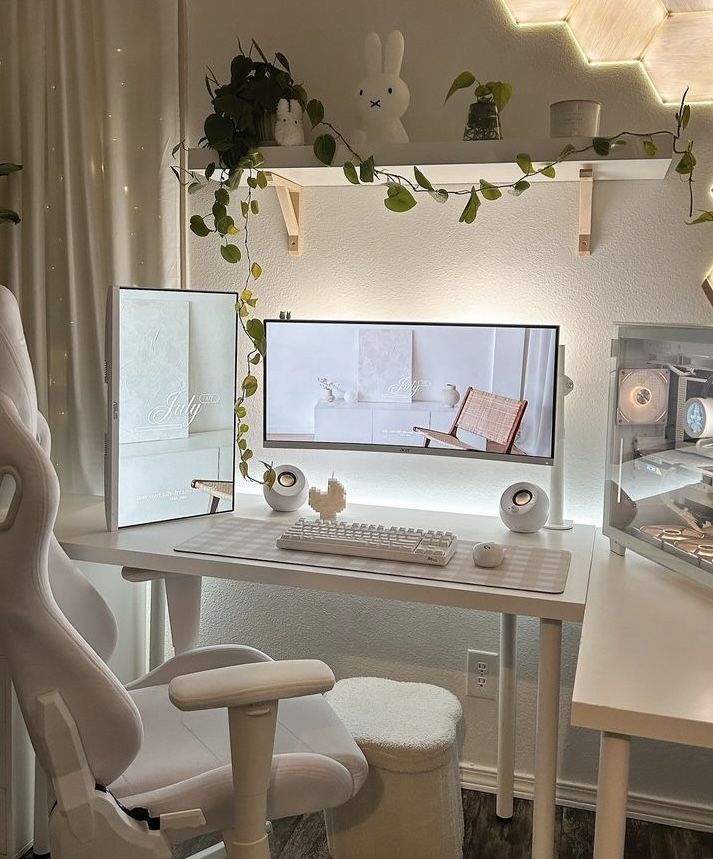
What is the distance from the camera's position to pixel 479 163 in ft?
6.40

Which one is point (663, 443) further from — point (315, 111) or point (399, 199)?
point (315, 111)

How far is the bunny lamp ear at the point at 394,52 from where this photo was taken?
2043 mm

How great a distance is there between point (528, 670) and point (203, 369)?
116 cm

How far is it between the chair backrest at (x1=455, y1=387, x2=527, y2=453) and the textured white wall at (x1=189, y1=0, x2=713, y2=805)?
0.17 m

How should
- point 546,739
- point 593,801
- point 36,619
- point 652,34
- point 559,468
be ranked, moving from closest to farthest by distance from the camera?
point 36,619 → point 546,739 → point 652,34 → point 559,468 → point 593,801

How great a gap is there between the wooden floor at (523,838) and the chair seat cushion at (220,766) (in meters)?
0.68

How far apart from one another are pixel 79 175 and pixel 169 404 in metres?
0.61

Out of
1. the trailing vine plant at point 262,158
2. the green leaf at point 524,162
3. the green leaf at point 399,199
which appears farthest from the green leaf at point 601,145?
the green leaf at point 399,199

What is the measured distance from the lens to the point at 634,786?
87.7 inches

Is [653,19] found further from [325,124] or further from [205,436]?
[205,436]

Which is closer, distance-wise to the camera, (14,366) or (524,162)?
(14,366)

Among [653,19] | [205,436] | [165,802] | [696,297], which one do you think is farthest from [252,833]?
[653,19]

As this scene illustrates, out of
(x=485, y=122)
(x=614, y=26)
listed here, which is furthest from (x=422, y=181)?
(x=614, y=26)

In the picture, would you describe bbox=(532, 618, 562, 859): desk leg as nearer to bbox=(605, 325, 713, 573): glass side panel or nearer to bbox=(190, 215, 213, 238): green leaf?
bbox=(605, 325, 713, 573): glass side panel
